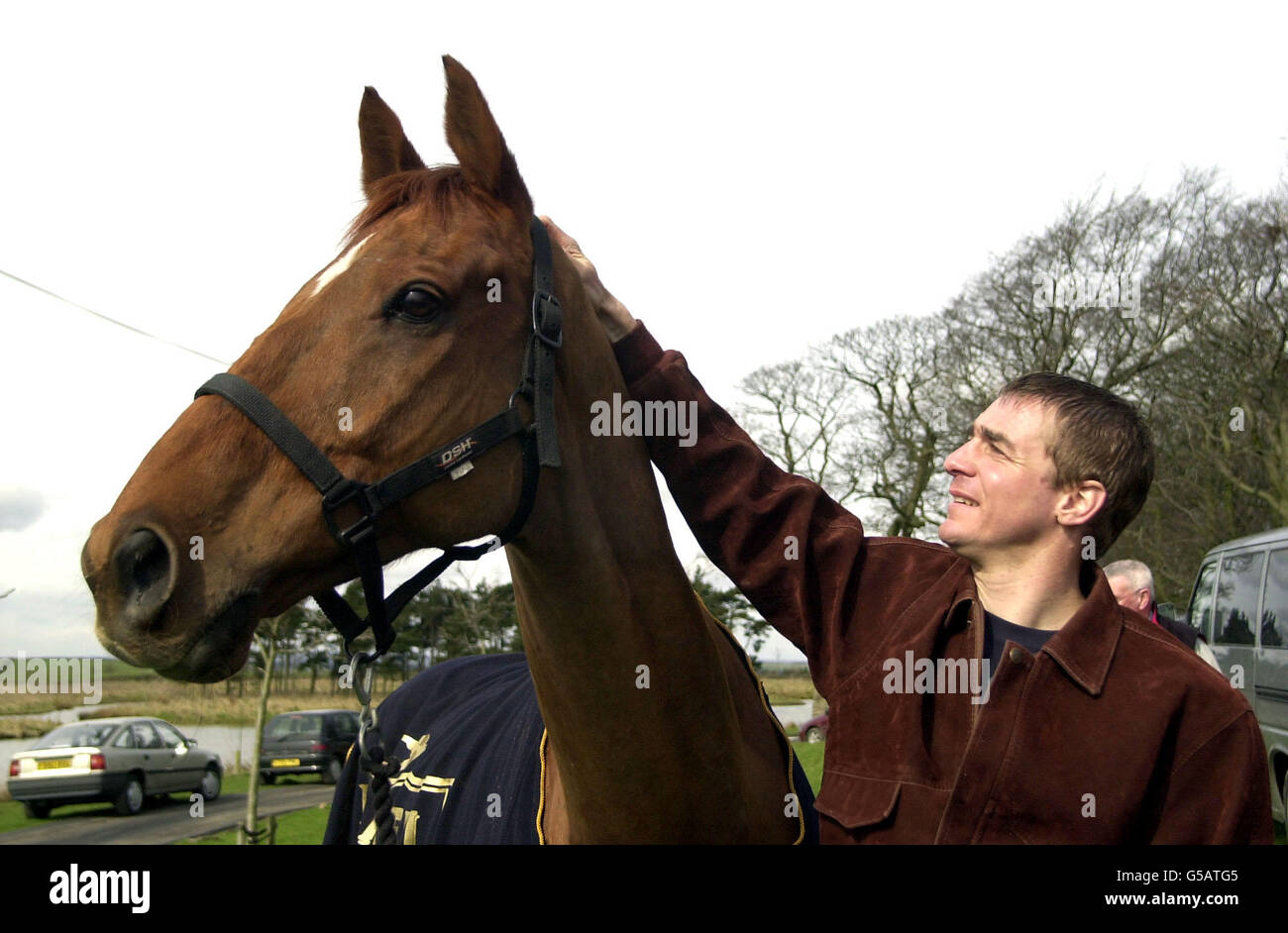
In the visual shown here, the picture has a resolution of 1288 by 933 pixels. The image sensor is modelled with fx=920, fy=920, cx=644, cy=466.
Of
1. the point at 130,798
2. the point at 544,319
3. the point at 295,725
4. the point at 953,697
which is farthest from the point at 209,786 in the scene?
the point at 953,697

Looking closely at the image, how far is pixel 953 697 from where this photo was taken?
2021 millimetres

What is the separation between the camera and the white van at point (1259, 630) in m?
6.77

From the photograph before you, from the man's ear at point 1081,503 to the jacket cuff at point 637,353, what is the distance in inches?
42.1

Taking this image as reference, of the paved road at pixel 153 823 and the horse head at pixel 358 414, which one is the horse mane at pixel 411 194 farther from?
the paved road at pixel 153 823

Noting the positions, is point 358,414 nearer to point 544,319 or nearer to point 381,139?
point 544,319

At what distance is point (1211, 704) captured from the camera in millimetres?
1816

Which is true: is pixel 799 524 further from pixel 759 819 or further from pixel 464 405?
pixel 464 405

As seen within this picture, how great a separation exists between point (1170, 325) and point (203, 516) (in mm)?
17855

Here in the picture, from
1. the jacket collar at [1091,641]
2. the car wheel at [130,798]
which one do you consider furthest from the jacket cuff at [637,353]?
the car wheel at [130,798]

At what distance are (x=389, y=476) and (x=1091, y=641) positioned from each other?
5.01ft

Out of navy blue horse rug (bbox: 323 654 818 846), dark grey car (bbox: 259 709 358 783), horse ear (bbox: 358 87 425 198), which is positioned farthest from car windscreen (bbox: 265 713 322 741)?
horse ear (bbox: 358 87 425 198)

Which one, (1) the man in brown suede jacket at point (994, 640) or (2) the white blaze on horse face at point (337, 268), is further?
(2) the white blaze on horse face at point (337, 268)

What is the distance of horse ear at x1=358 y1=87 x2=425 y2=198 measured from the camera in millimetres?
2510
